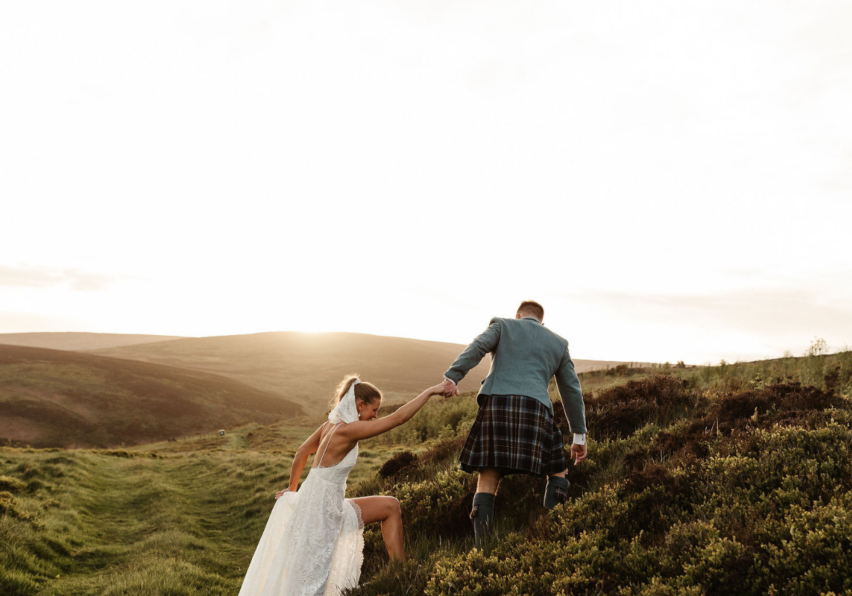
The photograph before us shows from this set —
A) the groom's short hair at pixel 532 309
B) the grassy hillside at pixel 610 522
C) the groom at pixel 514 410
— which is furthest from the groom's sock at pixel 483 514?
the groom's short hair at pixel 532 309

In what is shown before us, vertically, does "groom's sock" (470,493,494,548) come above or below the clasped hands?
below

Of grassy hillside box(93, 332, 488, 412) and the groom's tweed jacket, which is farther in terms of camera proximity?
grassy hillside box(93, 332, 488, 412)

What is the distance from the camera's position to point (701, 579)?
3.89 metres

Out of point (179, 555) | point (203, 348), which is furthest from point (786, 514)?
point (203, 348)

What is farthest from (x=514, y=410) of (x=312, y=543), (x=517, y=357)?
(x=312, y=543)

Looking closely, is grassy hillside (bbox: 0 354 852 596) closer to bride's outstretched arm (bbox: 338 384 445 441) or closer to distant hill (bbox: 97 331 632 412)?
bride's outstretched arm (bbox: 338 384 445 441)

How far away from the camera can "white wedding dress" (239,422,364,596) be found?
5008 millimetres

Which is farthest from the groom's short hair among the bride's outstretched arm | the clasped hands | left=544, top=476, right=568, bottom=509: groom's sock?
left=544, top=476, right=568, bottom=509: groom's sock

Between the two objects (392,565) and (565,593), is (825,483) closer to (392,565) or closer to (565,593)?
(565,593)

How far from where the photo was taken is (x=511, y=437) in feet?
18.1

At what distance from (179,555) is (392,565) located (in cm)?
576

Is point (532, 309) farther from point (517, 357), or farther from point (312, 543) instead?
point (312, 543)

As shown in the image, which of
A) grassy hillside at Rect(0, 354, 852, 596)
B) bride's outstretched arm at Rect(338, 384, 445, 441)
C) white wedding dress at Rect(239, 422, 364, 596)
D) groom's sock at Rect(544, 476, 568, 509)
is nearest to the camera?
grassy hillside at Rect(0, 354, 852, 596)

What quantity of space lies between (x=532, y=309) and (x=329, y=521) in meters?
3.12
